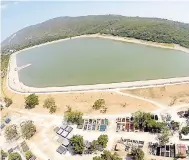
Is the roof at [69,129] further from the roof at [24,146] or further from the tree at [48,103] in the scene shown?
the tree at [48,103]

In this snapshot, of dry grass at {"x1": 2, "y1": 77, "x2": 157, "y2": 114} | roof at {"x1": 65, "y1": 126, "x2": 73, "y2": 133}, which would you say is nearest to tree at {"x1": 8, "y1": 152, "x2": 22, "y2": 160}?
roof at {"x1": 65, "y1": 126, "x2": 73, "y2": 133}

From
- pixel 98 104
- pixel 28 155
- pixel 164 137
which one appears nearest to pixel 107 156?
pixel 164 137

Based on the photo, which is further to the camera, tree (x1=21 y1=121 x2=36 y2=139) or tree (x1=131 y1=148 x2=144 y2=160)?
tree (x1=21 y1=121 x2=36 y2=139)

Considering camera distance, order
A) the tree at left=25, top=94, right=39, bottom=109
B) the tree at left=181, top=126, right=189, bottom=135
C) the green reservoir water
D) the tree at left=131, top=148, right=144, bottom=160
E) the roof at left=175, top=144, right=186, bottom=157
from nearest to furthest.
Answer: the tree at left=131, top=148, right=144, bottom=160, the roof at left=175, top=144, right=186, bottom=157, the tree at left=181, top=126, right=189, bottom=135, the tree at left=25, top=94, right=39, bottom=109, the green reservoir water

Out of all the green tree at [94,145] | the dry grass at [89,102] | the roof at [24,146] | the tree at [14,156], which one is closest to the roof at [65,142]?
the green tree at [94,145]

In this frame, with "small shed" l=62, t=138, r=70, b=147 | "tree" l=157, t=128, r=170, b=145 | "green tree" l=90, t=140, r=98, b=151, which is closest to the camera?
"tree" l=157, t=128, r=170, b=145

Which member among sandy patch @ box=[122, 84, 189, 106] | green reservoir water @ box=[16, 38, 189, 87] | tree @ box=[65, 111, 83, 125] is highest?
green reservoir water @ box=[16, 38, 189, 87]

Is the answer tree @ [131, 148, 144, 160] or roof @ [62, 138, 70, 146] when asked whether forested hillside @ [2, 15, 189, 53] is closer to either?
tree @ [131, 148, 144, 160]
